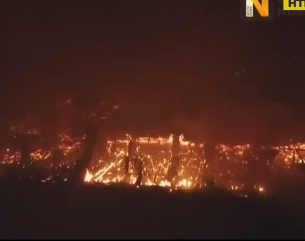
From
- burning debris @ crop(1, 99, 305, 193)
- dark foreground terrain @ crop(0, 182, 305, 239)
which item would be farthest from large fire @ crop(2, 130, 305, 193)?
dark foreground terrain @ crop(0, 182, 305, 239)

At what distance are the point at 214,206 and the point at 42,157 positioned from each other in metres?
7.06

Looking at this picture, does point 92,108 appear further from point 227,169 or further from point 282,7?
point 282,7

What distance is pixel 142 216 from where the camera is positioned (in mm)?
3203

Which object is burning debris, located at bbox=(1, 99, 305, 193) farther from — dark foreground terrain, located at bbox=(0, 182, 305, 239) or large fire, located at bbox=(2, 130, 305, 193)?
dark foreground terrain, located at bbox=(0, 182, 305, 239)

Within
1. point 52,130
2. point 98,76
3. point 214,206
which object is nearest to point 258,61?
point 98,76

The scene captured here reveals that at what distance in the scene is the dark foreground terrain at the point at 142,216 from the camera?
3.03 metres

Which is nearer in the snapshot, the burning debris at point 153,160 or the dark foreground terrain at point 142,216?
the dark foreground terrain at point 142,216

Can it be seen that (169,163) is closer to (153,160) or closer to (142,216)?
(153,160)

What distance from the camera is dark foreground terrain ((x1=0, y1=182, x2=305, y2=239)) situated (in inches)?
119

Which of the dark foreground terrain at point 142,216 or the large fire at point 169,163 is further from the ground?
the dark foreground terrain at point 142,216

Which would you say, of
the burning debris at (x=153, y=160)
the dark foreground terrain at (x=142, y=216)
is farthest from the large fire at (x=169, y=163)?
the dark foreground terrain at (x=142, y=216)

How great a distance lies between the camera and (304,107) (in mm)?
10406

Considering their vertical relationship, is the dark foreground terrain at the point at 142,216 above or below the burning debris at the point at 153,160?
above

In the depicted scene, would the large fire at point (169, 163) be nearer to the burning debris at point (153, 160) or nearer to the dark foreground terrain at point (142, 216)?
the burning debris at point (153, 160)
